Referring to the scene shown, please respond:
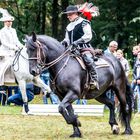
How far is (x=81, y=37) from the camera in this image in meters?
10.5

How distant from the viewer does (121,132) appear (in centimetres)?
1127

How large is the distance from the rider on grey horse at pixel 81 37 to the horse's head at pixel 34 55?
2.56 feet

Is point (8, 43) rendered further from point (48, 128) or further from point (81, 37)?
point (81, 37)

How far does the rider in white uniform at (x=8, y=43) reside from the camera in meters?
15.1

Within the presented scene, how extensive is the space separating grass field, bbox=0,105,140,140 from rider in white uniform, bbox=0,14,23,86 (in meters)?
1.45

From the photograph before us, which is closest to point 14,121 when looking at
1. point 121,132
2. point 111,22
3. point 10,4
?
point 121,132

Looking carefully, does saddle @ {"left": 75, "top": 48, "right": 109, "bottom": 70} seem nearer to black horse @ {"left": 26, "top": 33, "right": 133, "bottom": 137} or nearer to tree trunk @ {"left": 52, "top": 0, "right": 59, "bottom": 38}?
black horse @ {"left": 26, "top": 33, "right": 133, "bottom": 137}

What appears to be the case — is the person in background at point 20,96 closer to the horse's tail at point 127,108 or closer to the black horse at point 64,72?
the horse's tail at point 127,108

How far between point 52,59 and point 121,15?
9683 millimetres

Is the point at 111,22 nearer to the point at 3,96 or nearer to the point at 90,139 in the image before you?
the point at 3,96

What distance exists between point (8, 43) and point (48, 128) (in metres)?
4.23

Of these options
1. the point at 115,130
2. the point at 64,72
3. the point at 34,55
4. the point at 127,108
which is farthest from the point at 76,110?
the point at 34,55

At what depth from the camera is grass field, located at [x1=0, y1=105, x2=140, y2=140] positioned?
406 inches

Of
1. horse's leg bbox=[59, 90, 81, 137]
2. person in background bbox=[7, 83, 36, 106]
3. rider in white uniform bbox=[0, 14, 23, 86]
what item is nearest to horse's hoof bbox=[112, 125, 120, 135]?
horse's leg bbox=[59, 90, 81, 137]
